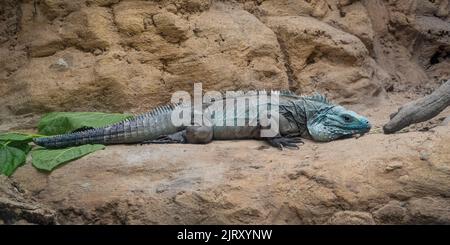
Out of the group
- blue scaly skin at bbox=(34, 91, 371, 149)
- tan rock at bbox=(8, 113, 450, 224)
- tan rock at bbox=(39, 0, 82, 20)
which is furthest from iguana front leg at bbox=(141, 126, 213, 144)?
tan rock at bbox=(39, 0, 82, 20)

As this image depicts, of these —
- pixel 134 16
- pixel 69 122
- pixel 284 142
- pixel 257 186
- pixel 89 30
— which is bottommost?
pixel 257 186

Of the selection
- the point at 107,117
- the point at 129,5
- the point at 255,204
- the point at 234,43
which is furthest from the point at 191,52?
the point at 255,204

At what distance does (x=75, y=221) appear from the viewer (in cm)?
416

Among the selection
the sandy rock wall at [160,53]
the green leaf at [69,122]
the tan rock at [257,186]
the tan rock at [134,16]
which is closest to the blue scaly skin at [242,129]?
the green leaf at [69,122]

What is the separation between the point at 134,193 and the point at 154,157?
0.54 m

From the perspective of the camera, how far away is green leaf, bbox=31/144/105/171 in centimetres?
457

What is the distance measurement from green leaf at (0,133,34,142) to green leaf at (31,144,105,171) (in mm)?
195

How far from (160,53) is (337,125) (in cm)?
219

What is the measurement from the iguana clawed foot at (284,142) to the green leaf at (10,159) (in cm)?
229

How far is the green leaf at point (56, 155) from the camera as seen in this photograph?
4566 mm

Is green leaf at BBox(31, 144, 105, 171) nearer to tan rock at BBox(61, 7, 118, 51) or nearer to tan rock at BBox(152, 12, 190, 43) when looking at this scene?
tan rock at BBox(61, 7, 118, 51)

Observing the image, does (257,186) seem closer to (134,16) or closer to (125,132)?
(125,132)

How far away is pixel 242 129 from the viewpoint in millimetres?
5363

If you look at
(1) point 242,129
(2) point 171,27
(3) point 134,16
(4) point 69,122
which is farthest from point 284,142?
(3) point 134,16
